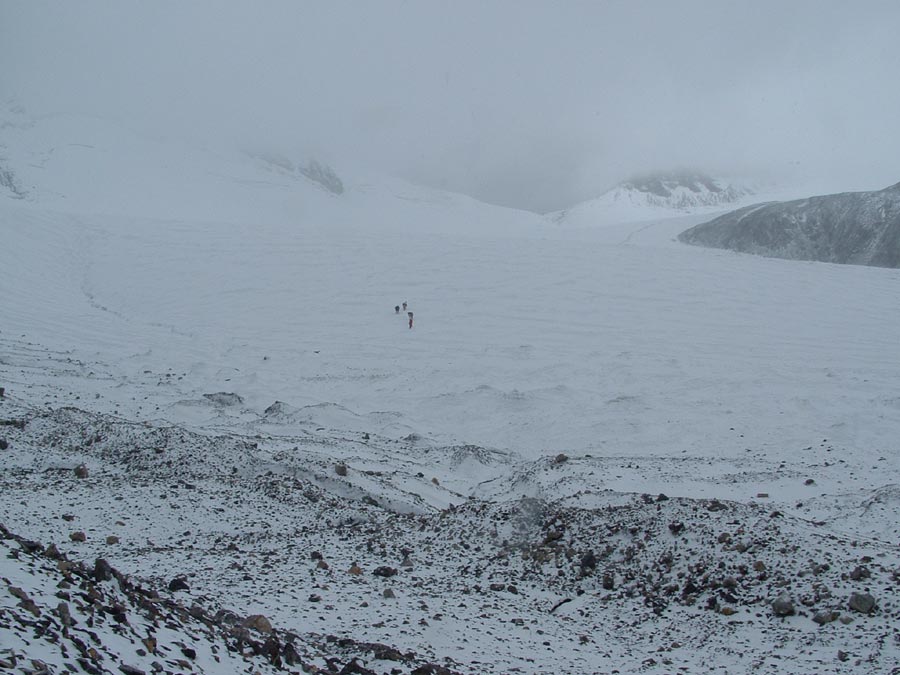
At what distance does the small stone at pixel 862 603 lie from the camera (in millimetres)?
5914

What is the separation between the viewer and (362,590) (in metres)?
6.97

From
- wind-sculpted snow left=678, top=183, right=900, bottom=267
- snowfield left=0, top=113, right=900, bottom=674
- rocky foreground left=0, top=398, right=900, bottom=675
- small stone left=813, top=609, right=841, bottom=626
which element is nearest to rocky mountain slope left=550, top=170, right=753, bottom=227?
wind-sculpted snow left=678, top=183, right=900, bottom=267

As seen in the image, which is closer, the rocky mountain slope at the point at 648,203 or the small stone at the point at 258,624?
the small stone at the point at 258,624

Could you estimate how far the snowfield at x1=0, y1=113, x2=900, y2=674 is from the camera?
19.4 ft

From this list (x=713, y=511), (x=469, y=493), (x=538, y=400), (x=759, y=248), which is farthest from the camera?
(x=759, y=248)

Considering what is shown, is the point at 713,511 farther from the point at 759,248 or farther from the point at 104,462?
the point at 759,248

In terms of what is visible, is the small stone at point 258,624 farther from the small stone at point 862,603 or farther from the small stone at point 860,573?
the small stone at point 860,573

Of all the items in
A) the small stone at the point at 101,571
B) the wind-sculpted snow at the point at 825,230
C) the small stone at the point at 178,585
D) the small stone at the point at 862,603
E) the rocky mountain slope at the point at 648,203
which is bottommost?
the small stone at the point at 178,585

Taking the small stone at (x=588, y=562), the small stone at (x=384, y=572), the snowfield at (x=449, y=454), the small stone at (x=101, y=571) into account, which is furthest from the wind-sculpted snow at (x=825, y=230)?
the small stone at (x=101, y=571)

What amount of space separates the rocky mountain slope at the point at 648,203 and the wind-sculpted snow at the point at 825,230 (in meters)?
83.7

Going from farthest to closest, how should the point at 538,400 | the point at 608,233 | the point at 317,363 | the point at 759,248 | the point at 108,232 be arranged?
the point at 608,233 < the point at 759,248 < the point at 108,232 < the point at 317,363 < the point at 538,400

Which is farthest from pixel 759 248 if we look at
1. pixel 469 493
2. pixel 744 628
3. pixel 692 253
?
pixel 744 628

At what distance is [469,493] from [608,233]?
48.4 metres

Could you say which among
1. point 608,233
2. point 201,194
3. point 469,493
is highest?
point 201,194
